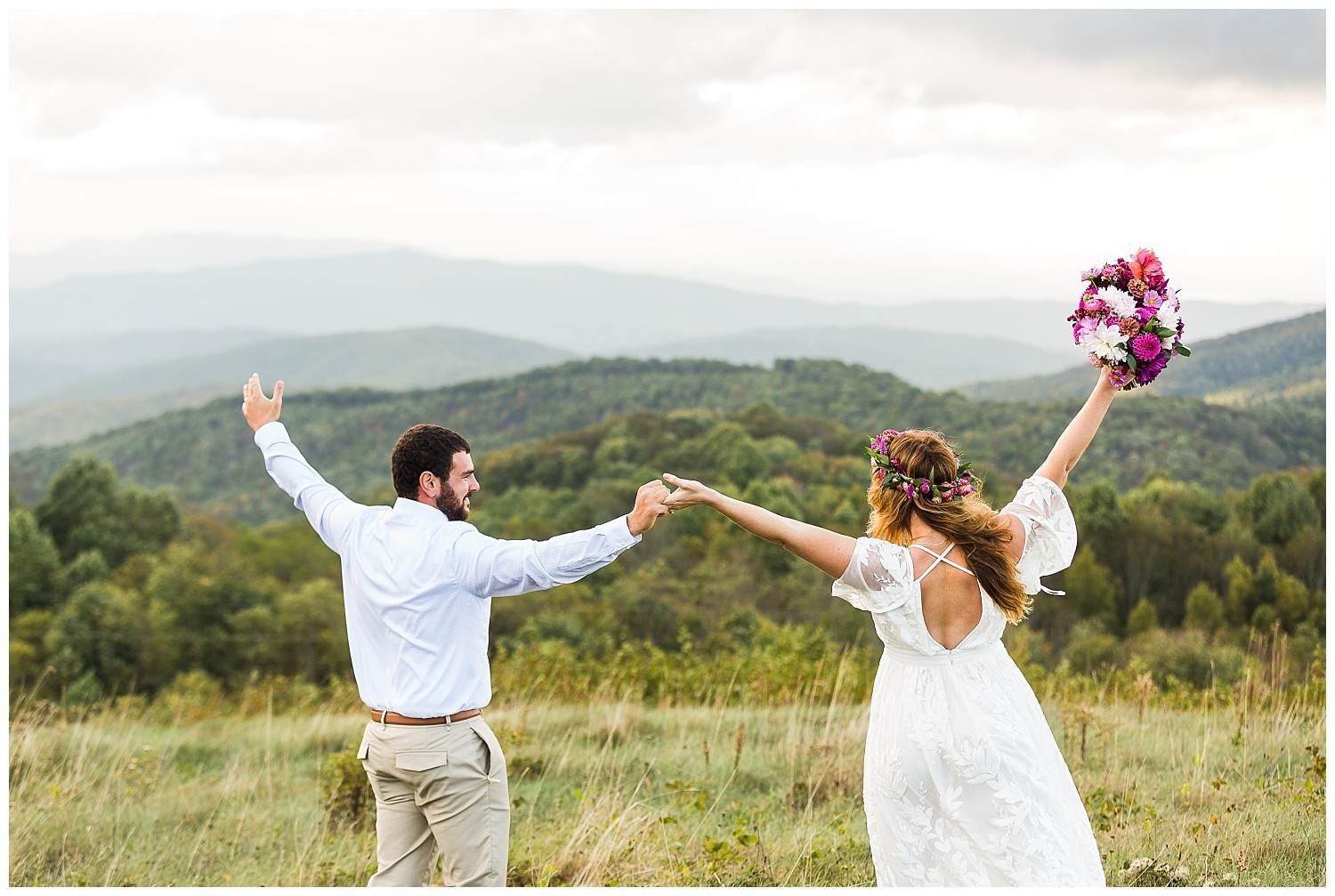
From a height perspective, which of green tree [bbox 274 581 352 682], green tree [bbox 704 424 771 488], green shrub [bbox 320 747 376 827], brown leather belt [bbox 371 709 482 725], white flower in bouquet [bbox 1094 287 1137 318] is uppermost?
white flower in bouquet [bbox 1094 287 1137 318]

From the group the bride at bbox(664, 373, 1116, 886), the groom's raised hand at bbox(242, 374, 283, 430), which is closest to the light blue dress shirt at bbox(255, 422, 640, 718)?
the bride at bbox(664, 373, 1116, 886)

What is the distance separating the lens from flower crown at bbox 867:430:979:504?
3.38 meters

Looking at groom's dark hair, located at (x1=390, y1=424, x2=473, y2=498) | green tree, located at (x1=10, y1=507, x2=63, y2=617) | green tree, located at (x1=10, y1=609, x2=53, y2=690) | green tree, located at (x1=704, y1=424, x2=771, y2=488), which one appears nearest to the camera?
groom's dark hair, located at (x1=390, y1=424, x2=473, y2=498)

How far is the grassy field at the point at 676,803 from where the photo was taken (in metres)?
4.56

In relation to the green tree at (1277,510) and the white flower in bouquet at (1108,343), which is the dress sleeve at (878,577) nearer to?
the white flower in bouquet at (1108,343)

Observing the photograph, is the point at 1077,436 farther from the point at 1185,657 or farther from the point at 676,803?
the point at 1185,657

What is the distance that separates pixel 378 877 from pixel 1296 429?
7069 cm

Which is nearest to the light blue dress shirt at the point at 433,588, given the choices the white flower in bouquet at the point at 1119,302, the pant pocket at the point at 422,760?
the pant pocket at the point at 422,760

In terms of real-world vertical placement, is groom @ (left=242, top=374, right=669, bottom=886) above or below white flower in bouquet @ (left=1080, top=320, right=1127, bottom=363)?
below

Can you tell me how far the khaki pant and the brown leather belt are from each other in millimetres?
15

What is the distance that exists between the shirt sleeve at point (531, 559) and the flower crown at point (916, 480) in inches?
32.5

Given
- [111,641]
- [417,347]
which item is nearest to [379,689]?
[111,641]

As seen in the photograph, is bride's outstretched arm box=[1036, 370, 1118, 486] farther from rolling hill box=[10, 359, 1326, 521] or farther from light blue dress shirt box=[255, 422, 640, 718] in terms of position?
rolling hill box=[10, 359, 1326, 521]

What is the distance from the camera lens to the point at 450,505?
11.3 ft
